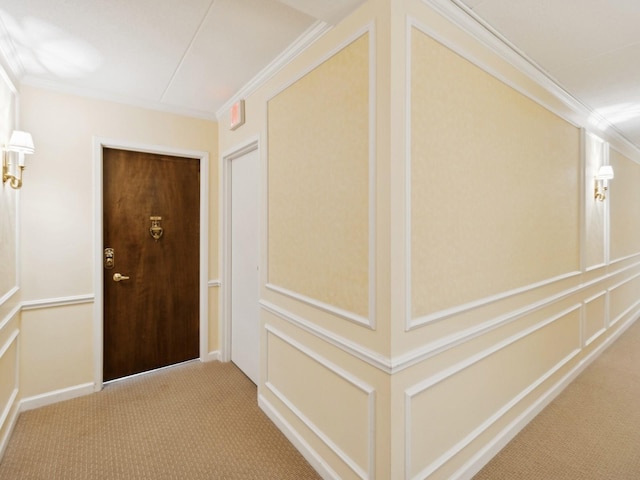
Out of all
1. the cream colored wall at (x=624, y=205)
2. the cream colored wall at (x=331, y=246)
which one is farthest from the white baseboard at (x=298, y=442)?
the cream colored wall at (x=624, y=205)

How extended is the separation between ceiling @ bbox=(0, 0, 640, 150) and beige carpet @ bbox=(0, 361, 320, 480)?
7.87ft

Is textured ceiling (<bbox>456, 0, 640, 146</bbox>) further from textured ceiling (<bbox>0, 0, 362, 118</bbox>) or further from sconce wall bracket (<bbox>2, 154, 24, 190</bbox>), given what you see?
sconce wall bracket (<bbox>2, 154, 24, 190</bbox>)

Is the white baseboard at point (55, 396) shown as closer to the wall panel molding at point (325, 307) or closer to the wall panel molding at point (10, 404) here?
the wall panel molding at point (10, 404)

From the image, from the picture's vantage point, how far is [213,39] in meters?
1.95

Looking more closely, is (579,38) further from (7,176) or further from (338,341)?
(7,176)

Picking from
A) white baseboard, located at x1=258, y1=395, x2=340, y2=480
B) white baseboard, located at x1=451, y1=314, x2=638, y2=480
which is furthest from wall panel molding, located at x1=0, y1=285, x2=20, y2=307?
white baseboard, located at x1=451, y1=314, x2=638, y2=480

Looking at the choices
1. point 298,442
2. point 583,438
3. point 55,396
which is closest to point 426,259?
point 298,442

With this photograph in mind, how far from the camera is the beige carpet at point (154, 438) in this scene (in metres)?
1.84

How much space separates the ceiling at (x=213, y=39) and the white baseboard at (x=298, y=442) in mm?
2316

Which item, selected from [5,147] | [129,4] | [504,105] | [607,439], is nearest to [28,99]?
[5,147]

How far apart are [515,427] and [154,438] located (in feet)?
7.69

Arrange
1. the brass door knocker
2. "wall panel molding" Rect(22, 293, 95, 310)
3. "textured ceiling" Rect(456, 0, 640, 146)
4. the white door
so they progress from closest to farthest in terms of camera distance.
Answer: "textured ceiling" Rect(456, 0, 640, 146)
"wall panel molding" Rect(22, 293, 95, 310)
the white door
the brass door knocker

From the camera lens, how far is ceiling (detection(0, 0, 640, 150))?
1.66m

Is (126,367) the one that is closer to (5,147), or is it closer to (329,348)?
(5,147)
